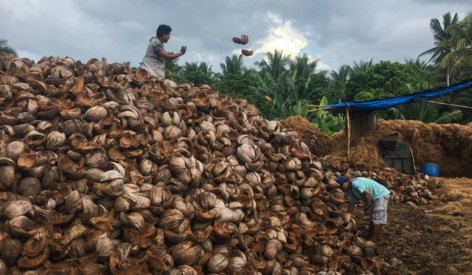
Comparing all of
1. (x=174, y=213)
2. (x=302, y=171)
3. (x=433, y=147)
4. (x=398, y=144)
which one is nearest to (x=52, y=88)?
(x=174, y=213)

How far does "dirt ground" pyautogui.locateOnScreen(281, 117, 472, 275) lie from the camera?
19.0 ft

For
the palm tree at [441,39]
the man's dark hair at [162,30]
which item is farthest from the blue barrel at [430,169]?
the palm tree at [441,39]

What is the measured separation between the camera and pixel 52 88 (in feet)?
16.7

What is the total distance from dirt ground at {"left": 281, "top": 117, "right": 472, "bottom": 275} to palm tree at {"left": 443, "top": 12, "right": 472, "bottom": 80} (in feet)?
62.0

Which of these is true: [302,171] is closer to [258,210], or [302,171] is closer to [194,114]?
[258,210]

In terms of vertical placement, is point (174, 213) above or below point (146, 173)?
below

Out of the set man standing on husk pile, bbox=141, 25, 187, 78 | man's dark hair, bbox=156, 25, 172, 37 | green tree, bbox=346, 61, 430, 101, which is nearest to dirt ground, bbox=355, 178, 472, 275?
man standing on husk pile, bbox=141, 25, 187, 78

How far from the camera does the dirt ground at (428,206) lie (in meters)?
5.80

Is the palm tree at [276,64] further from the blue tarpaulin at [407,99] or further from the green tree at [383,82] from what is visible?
the blue tarpaulin at [407,99]

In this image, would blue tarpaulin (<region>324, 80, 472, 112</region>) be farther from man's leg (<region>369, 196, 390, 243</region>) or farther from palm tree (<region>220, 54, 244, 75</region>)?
palm tree (<region>220, 54, 244, 75</region>)

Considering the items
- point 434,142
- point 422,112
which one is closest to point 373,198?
point 434,142

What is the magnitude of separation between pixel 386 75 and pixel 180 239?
2638cm

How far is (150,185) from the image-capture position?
3906mm

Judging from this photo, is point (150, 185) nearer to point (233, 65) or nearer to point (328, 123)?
point (328, 123)
